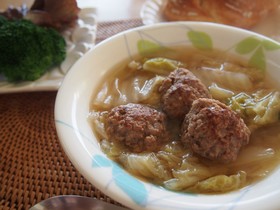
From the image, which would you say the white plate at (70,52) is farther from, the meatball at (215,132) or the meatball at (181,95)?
the meatball at (215,132)

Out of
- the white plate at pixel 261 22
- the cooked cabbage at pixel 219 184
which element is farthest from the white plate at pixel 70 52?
the cooked cabbage at pixel 219 184

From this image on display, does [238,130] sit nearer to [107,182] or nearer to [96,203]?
[107,182]

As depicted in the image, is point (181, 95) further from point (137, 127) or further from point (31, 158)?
point (31, 158)

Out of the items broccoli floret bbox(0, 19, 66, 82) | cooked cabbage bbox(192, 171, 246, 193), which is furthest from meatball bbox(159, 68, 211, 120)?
broccoli floret bbox(0, 19, 66, 82)

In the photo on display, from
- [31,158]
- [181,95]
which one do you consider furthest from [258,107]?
[31,158]

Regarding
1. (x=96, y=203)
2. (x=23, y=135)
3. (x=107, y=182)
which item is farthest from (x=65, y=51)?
(x=107, y=182)

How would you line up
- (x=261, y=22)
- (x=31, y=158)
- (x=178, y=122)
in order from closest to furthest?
1. (x=178, y=122)
2. (x=31, y=158)
3. (x=261, y=22)

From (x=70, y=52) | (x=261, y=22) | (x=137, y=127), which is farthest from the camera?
(x=261, y=22)
